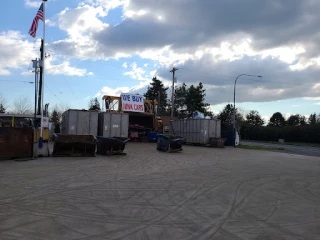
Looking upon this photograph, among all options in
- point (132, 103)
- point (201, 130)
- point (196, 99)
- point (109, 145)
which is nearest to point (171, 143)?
point (109, 145)

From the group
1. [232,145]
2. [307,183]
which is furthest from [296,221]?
[232,145]

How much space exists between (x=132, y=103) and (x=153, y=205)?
2887cm

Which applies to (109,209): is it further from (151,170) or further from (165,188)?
(151,170)

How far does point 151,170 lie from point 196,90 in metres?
71.3

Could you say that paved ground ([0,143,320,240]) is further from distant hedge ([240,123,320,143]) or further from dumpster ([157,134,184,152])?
distant hedge ([240,123,320,143])

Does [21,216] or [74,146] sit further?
[74,146]

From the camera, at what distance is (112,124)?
101ft

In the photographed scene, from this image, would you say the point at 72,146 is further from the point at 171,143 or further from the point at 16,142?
the point at 171,143

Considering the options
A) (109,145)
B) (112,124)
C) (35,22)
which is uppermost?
(35,22)

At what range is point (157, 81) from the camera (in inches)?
3698

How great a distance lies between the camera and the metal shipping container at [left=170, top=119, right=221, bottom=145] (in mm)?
33188

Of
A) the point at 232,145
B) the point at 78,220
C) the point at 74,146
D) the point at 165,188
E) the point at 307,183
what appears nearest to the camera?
the point at 78,220

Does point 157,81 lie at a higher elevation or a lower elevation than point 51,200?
higher

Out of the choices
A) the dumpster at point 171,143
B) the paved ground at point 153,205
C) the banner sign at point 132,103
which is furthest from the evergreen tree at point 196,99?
the paved ground at point 153,205
